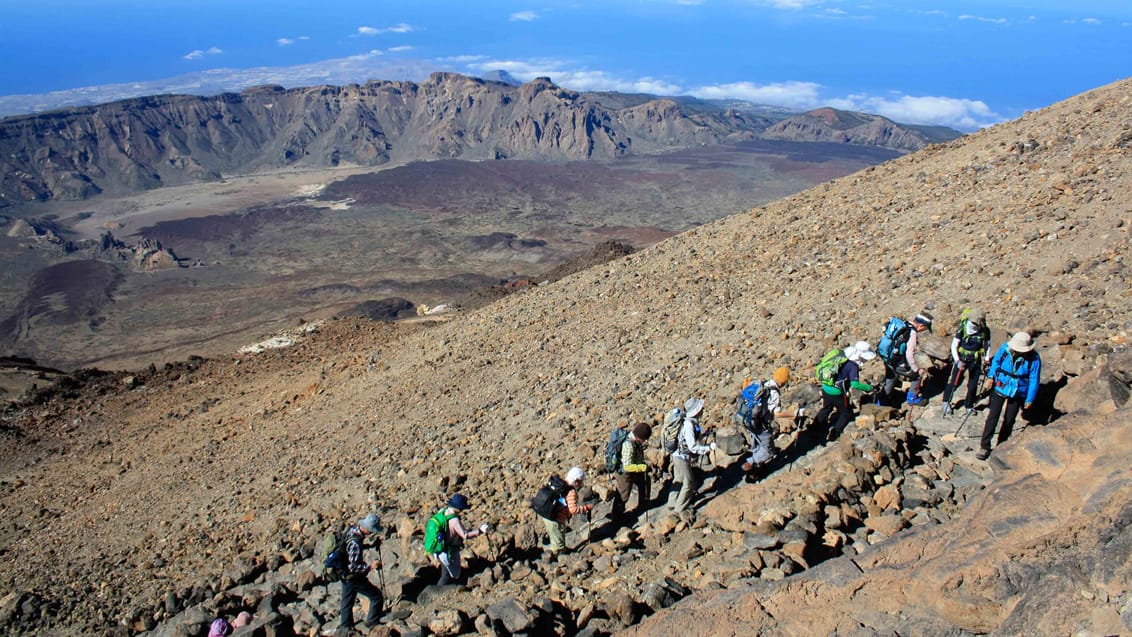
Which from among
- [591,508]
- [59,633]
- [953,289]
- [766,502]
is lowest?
[59,633]

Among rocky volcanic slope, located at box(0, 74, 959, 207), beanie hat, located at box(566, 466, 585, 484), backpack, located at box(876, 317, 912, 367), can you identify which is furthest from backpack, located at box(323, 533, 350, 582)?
rocky volcanic slope, located at box(0, 74, 959, 207)

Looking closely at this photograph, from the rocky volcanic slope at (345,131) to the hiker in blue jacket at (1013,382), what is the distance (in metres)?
105

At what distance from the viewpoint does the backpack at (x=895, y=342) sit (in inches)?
336

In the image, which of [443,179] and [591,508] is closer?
[591,508]

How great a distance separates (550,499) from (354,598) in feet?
7.30

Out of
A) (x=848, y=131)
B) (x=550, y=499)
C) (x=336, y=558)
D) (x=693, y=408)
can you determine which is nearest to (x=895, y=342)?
(x=693, y=408)

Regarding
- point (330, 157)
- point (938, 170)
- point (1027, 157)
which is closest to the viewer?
point (1027, 157)

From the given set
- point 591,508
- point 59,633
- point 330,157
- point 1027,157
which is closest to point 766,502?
point 591,508

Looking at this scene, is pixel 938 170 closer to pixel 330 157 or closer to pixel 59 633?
pixel 59 633

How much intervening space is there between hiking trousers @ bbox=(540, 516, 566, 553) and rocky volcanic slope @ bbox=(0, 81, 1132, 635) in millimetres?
405

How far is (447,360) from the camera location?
15.0 m

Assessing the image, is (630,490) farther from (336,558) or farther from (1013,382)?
(1013,382)

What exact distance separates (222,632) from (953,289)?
10554 millimetres

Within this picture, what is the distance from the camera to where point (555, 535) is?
7.77m
